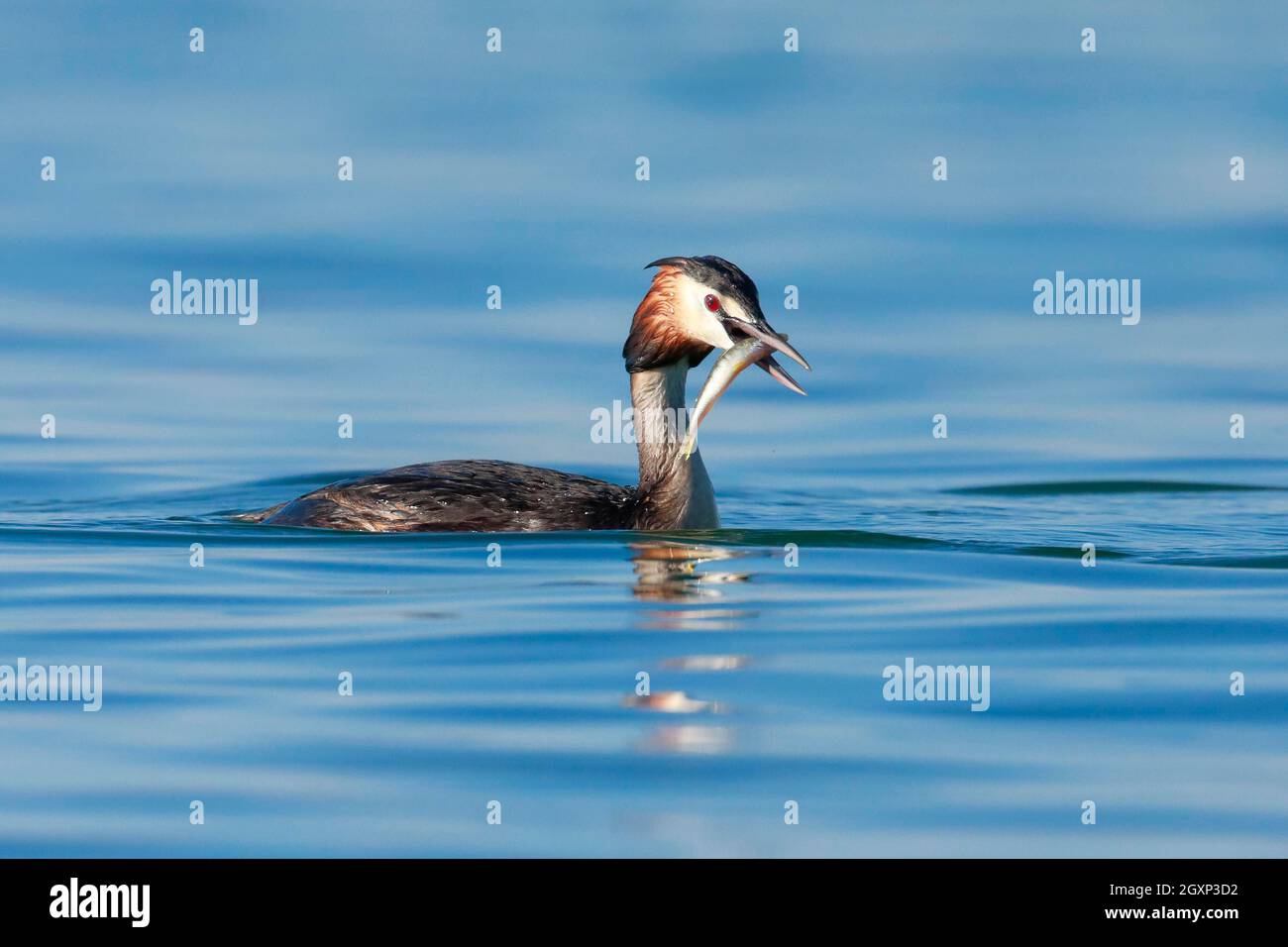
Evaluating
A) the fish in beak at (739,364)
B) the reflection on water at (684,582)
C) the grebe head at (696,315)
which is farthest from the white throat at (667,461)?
the fish in beak at (739,364)

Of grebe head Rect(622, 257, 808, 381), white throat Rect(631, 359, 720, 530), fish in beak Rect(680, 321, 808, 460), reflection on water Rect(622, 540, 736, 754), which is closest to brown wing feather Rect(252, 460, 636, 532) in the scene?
white throat Rect(631, 359, 720, 530)

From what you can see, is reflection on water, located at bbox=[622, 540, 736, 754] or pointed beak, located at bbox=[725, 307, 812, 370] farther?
pointed beak, located at bbox=[725, 307, 812, 370]

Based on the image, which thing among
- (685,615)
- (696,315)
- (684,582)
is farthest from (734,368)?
(685,615)

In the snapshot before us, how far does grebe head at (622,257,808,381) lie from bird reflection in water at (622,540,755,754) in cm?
133

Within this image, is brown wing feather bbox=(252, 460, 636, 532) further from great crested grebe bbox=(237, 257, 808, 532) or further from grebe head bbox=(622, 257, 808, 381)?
grebe head bbox=(622, 257, 808, 381)

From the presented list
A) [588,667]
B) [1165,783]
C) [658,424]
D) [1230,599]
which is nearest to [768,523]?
[658,424]

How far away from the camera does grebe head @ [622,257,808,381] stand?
1463 cm

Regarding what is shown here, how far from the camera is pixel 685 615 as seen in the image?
12508 mm

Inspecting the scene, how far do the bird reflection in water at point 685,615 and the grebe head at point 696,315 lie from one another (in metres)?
1.33

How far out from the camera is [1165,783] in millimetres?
9281

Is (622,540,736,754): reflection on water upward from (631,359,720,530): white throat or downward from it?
downward

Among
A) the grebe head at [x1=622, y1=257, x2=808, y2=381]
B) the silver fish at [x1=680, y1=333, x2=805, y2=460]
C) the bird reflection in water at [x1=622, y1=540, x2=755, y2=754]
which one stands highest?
the grebe head at [x1=622, y1=257, x2=808, y2=381]

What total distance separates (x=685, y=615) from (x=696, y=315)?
3019mm
